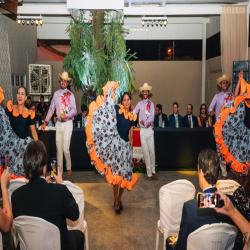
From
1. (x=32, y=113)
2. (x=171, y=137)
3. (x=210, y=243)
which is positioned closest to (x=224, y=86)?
(x=171, y=137)

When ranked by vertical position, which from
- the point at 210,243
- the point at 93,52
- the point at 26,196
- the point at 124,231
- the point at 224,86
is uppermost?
the point at 93,52

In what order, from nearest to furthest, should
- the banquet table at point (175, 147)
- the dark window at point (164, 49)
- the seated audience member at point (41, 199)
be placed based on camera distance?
the seated audience member at point (41, 199) < the banquet table at point (175, 147) < the dark window at point (164, 49)

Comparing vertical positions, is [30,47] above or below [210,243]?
above

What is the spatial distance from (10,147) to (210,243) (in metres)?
3.13

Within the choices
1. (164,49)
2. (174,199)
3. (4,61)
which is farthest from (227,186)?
(164,49)

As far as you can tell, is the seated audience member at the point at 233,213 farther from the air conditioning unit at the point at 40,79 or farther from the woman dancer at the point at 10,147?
the air conditioning unit at the point at 40,79

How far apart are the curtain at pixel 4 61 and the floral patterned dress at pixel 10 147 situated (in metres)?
4.39

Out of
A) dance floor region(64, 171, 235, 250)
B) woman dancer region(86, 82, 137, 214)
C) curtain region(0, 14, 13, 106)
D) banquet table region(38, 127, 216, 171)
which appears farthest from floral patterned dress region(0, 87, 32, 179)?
curtain region(0, 14, 13, 106)

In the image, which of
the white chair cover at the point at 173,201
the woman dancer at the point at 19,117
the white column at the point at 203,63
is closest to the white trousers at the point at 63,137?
the woman dancer at the point at 19,117

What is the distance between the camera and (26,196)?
2.13 meters

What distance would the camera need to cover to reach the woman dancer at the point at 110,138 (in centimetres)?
423

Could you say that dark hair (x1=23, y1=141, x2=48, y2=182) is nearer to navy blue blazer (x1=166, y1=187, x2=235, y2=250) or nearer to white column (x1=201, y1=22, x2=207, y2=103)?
navy blue blazer (x1=166, y1=187, x2=235, y2=250)

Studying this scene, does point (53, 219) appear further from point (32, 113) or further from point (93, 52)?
point (93, 52)

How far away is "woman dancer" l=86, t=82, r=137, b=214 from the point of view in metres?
4.23
